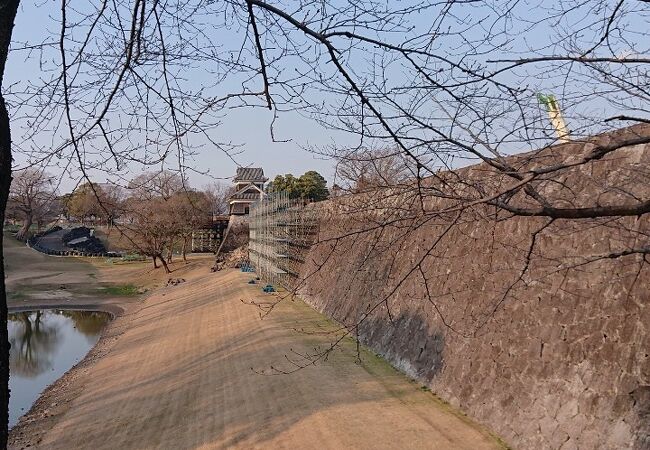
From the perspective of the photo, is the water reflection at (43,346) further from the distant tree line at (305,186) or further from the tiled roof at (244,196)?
the tiled roof at (244,196)

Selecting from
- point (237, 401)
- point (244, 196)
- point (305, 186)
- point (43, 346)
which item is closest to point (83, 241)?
point (244, 196)

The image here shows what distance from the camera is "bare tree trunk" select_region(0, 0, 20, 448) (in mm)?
2652

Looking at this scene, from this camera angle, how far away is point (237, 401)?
10.1 meters

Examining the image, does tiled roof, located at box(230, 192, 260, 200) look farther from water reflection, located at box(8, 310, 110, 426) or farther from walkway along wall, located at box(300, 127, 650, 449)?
walkway along wall, located at box(300, 127, 650, 449)

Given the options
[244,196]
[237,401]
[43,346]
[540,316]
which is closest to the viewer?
[540,316]

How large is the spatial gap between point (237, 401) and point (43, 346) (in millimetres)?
15304

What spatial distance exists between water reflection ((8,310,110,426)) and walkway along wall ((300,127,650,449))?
1026 cm

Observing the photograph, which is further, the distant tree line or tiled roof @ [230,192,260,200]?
tiled roof @ [230,192,260,200]

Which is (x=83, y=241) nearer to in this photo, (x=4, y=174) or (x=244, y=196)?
(x=244, y=196)

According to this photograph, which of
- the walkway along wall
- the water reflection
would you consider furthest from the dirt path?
the water reflection

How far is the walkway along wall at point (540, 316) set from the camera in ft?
17.7

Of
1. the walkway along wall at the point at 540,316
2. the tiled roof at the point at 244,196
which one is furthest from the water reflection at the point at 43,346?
the tiled roof at the point at 244,196

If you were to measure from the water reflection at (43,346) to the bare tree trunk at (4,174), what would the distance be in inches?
466

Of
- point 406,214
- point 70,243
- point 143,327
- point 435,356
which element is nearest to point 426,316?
point 435,356
